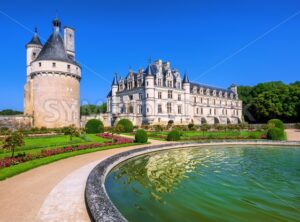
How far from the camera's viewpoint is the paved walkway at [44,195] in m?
5.38

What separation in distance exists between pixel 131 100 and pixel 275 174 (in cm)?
3734

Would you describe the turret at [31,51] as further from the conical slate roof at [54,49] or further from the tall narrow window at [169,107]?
the tall narrow window at [169,107]

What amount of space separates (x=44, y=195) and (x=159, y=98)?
38851 millimetres

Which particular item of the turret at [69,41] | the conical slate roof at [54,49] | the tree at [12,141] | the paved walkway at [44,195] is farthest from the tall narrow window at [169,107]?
the paved walkway at [44,195]

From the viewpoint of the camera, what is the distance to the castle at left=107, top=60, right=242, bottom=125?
142ft

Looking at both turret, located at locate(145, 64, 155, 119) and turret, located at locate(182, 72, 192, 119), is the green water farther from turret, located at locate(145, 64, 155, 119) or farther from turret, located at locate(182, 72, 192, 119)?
turret, located at locate(182, 72, 192, 119)

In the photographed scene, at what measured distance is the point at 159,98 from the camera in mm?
44969

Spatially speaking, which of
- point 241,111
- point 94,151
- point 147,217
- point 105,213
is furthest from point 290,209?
point 241,111

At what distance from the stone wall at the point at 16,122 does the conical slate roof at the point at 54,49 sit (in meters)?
9.10

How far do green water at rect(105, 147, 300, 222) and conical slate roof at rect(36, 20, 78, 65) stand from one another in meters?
27.3

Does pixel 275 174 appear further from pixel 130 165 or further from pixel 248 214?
pixel 130 165

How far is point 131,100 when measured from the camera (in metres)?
46.2

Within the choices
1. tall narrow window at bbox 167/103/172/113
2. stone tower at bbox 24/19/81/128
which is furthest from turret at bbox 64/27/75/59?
tall narrow window at bbox 167/103/172/113

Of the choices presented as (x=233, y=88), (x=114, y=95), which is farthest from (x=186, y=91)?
(x=233, y=88)
